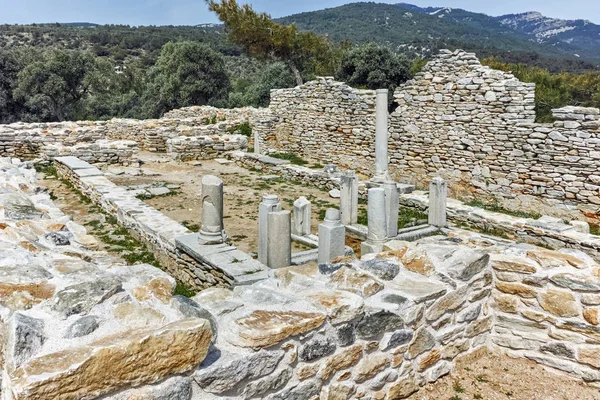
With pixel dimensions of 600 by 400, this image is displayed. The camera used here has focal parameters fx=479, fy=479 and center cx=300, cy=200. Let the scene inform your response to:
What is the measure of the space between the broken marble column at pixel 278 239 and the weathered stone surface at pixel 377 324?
330cm

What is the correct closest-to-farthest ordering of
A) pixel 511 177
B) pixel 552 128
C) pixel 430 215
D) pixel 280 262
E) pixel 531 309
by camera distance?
1. pixel 531 309
2. pixel 280 262
3. pixel 430 215
4. pixel 552 128
5. pixel 511 177

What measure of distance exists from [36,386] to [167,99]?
3204 centimetres

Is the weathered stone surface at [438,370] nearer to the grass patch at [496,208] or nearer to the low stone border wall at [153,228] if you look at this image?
the low stone border wall at [153,228]

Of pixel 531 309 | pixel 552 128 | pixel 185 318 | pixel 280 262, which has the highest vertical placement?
pixel 552 128

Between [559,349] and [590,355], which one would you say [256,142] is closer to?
[559,349]

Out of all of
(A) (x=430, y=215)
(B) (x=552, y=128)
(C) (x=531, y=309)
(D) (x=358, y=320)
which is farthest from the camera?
(B) (x=552, y=128)

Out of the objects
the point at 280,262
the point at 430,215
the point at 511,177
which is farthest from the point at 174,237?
the point at 511,177

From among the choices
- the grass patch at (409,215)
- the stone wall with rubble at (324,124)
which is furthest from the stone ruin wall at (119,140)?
the grass patch at (409,215)

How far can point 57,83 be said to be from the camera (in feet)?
90.9

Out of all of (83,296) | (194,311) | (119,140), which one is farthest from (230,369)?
(119,140)

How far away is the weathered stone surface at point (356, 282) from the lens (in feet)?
10.1

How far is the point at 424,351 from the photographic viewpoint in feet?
10.7

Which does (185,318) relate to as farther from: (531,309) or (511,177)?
(511,177)

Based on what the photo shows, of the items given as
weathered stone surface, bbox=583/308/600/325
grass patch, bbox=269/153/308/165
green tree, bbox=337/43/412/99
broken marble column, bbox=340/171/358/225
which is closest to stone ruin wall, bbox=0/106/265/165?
grass patch, bbox=269/153/308/165
